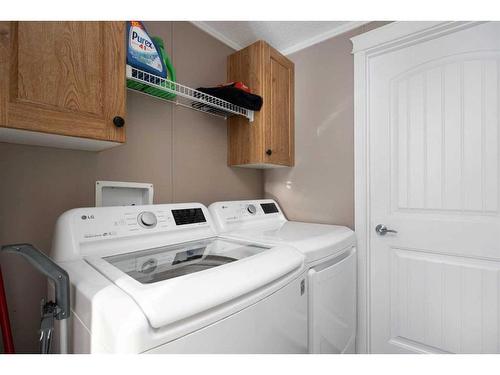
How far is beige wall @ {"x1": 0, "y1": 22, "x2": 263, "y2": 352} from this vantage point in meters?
1.11

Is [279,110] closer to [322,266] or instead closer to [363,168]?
[363,168]

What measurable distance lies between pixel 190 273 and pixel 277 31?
1903 mm

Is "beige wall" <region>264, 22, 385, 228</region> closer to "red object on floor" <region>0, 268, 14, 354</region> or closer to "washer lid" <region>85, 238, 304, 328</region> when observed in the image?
"washer lid" <region>85, 238, 304, 328</region>

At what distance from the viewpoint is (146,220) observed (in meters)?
1.24

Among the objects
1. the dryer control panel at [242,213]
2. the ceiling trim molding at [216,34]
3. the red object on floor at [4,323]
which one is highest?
the ceiling trim molding at [216,34]

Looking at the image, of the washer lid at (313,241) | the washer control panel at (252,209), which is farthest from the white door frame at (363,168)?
the washer control panel at (252,209)

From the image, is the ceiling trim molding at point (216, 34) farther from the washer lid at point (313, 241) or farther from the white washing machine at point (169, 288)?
the washer lid at point (313, 241)

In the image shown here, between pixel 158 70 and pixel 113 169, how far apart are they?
588mm

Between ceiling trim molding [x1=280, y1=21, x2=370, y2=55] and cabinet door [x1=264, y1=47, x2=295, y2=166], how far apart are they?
5.6 inches

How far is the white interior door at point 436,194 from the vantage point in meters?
1.41

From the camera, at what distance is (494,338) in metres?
1.39

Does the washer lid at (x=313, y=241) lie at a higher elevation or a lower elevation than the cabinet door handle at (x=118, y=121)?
lower

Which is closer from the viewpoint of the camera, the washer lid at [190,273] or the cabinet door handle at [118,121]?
the washer lid at [190,273]
